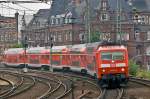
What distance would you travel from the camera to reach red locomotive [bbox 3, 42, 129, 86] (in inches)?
1256

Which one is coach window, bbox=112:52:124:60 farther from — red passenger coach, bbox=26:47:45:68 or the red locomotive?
red passenger coach, bbox=26:47:45:68

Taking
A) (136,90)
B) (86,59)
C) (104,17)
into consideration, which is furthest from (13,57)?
(136,90)

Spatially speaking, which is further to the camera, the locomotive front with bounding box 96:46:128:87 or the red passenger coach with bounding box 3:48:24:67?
the red passenger coach with bounding box 3:48:24:67

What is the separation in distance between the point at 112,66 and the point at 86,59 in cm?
821

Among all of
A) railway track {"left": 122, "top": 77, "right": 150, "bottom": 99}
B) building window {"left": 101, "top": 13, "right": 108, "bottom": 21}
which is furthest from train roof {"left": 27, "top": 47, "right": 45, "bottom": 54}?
railway track {"left": 122, "top": 77, "right": 150, "bottom": 99}

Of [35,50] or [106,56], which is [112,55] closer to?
[106,56]

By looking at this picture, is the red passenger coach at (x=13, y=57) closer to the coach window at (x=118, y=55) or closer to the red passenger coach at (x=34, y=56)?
the red passenger coach at (x=34, y=56)

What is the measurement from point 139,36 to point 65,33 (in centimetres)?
1331

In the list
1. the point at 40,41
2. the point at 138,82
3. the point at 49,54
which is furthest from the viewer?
the point at 40,41

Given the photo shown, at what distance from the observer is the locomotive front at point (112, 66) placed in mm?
31750

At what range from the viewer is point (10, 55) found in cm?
7456

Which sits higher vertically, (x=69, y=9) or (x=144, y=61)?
(x=69, y=9)

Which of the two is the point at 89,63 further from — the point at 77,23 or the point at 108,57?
the point at 77,23

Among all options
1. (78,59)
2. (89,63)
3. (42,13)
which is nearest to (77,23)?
(42,13)
